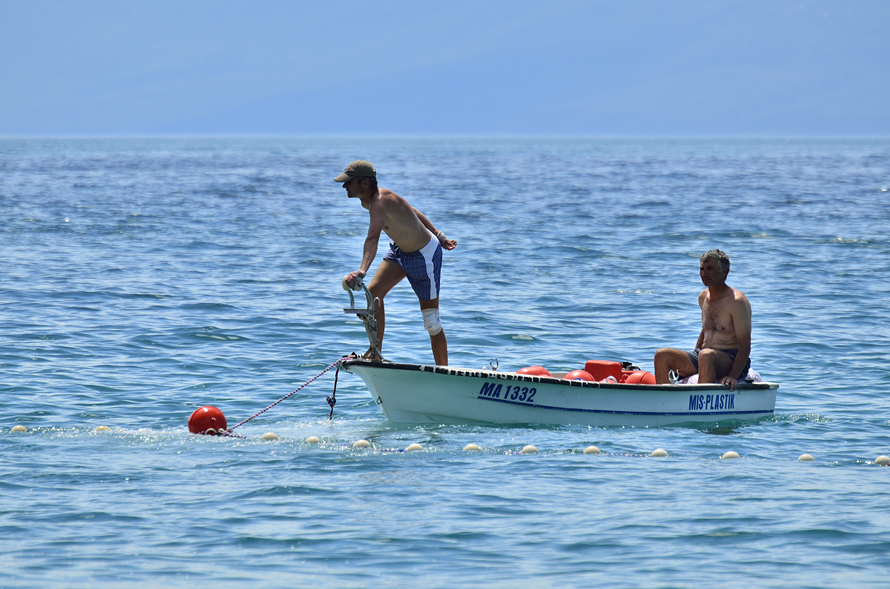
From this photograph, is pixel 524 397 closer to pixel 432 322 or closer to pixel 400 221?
pixel 432 322

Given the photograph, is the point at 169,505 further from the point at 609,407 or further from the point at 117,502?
the point at 609,407

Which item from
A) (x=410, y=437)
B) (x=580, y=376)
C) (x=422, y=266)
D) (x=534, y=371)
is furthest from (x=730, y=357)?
(x=410, y=437)

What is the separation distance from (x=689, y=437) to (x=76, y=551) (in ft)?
19.5

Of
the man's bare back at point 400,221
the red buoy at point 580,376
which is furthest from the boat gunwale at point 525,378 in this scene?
the man's bare back at point 400,221

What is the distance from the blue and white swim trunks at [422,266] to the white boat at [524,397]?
0.74m

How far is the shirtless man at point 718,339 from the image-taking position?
1066 cm

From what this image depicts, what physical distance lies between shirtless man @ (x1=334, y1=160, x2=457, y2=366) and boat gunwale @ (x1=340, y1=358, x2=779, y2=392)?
0.78 feet

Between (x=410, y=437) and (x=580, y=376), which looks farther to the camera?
(x=580, y=376)

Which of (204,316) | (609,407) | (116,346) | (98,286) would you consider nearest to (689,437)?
(609,407)

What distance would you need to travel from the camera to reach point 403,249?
34.0 feet

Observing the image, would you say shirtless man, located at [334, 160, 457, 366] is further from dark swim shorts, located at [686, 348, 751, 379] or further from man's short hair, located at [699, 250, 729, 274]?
dark swim shorts, located at [686, 348, 751, 379]

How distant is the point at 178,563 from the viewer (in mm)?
6684

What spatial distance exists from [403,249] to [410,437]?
1849 mm

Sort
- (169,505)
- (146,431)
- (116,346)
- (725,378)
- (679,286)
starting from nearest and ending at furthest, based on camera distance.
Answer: (169,505) < (146,431) < (725,378) < (116,346) < (679,286)
